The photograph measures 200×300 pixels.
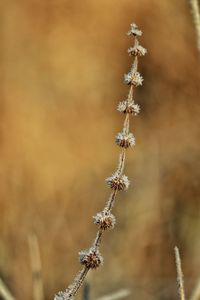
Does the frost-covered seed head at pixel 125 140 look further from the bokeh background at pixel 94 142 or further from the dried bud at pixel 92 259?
the bokeh background at pixel 94 142

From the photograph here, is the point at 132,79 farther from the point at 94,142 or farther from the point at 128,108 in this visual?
the point at 94,142

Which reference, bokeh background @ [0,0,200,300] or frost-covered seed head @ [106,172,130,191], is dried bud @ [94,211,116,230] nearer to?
frost-covered seed head @ [106,172,130,191]

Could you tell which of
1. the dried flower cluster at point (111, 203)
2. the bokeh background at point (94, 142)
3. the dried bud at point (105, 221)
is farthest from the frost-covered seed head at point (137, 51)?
the bokeh background at point (94, 142)

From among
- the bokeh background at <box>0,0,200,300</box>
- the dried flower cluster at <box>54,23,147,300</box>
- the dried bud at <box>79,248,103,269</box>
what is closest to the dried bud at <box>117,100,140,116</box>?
the dried flower cluster at <box>54,23,147,300</box>

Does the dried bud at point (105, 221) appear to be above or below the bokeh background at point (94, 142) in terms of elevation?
below

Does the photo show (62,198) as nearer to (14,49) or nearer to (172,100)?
(172,100)
